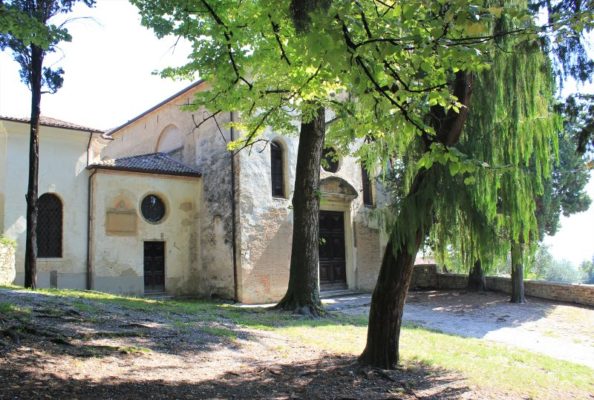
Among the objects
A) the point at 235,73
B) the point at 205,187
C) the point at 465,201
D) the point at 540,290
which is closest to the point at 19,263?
the point at 205,187

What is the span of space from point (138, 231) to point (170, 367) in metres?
11.5

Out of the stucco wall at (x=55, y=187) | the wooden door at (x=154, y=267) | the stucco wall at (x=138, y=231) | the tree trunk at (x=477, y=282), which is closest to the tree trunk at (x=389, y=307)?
the stucco wall at (x=138, y=231)

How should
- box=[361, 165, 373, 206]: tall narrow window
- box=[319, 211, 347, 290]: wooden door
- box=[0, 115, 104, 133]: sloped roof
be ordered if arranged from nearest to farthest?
box=[0, 115, 104, 133]: sloped roof → box=[319, 211, 347, 290]: wooden door → box=[361, 165, 373, 206]: tall narrow window

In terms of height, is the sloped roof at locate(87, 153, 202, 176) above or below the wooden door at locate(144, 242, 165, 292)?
above

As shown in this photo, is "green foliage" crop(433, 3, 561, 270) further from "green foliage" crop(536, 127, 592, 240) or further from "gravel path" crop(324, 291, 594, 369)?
"green foliage" crop(536, 127, 592, 240)

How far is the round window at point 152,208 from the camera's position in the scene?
1648 centimetres

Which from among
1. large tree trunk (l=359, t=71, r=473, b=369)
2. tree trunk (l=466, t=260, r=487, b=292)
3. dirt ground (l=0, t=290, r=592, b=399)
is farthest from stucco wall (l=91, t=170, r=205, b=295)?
large tree trunk (l=359, t=71, r=473, b=369)

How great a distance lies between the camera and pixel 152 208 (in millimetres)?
16703

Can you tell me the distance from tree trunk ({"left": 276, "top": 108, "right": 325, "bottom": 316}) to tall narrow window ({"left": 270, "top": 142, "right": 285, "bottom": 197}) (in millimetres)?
5923

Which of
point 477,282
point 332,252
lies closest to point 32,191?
point 332,252

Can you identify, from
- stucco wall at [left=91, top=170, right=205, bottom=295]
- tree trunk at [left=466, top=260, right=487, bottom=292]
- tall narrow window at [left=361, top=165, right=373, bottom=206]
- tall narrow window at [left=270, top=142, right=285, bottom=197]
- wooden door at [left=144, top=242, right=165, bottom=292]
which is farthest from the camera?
tall narrow window at [left=361, top=165, right=373, bottom=206]

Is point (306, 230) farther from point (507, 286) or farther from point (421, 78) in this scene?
point (507, 286)

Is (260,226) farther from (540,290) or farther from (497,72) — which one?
(497,72)

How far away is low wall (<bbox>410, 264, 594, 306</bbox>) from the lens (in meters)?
15.0
